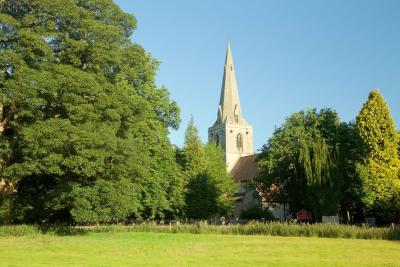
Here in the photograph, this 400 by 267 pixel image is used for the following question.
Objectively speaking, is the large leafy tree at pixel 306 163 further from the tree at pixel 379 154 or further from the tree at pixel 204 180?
the tree at pixel 204 180

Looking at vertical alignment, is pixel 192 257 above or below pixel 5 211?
below

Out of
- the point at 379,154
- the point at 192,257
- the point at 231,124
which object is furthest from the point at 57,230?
the point at 231,124

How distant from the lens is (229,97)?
3580 inches

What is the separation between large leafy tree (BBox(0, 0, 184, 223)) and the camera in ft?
78.9

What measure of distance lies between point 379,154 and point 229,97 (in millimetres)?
58048

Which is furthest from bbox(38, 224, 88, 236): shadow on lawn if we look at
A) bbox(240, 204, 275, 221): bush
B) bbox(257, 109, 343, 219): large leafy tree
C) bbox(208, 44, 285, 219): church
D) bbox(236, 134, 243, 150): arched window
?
bbox(236, 134, 243, 150): arched window

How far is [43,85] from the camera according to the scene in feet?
78.6

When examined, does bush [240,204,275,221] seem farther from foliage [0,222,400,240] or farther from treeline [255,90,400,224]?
foliage [0,222,400,240]

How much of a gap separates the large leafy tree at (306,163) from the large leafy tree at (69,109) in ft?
42.0

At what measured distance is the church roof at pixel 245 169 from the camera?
78.6 m

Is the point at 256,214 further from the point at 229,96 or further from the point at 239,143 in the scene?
the point at 229,96

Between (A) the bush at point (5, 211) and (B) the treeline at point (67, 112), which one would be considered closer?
(B) the treeline at point (67, 112)

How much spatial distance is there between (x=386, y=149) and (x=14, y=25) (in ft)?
85.1

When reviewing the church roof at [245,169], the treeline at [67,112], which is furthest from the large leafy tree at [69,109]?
the church roof at [245,169]
